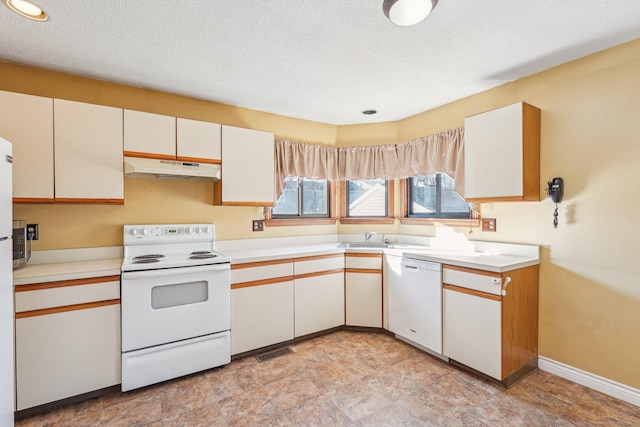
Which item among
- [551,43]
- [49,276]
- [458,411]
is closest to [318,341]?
[458,411]

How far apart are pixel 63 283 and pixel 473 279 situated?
9.41 feet

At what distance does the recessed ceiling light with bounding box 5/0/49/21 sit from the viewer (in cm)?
167

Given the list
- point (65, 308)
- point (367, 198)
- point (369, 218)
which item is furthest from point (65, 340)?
point (367, 198)

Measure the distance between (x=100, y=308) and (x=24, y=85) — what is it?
181 cm

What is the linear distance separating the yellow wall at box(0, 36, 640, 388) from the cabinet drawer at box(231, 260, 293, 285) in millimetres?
780

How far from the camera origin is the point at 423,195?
11.8 feet

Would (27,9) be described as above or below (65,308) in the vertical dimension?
above

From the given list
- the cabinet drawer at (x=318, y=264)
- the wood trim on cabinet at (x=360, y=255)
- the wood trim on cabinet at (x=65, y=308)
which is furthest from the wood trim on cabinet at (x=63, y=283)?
the wood trim on cabinet at (x=360, y=255)

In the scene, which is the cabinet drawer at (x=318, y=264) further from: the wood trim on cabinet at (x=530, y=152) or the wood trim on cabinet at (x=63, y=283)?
the wood trim on cabinet at (x=530, y=152)

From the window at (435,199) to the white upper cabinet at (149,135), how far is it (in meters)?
2.60

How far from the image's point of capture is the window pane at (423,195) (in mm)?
3485

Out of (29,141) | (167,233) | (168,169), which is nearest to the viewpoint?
(29,141)

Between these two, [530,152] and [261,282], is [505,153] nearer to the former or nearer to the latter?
[530,152]

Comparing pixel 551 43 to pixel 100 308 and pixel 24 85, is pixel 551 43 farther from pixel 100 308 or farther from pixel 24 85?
pixel 24 85
